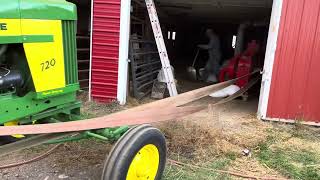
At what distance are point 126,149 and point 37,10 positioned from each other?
126 centimetres

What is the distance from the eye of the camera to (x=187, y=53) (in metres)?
17.1

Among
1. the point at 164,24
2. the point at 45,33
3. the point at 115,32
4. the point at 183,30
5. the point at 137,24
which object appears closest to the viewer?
the point at 45,33

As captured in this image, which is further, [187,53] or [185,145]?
[187,53]

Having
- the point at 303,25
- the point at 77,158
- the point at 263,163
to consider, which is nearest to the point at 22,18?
the point at 77,158

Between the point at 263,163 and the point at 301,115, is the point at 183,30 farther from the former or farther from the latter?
the point at 263,163

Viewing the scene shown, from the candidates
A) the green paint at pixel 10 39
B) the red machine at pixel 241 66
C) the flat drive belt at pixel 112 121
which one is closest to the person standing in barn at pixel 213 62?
the red machine at pixel 241 66

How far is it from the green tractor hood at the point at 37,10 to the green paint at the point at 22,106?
62cm

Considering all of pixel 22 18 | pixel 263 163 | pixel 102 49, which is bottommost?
pixel 263 163

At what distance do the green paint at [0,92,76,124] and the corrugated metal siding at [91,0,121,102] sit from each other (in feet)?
9.90

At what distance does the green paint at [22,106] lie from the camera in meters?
2.78

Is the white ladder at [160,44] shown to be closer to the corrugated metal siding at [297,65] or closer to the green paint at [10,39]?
the corrugated metal siding at [297,65]

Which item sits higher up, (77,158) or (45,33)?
(45,33)

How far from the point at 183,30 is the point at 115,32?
1032 centimetres

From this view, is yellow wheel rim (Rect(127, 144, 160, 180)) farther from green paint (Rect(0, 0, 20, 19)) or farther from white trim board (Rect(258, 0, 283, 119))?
white trim board (Rect(258, 0, 283, 119))
